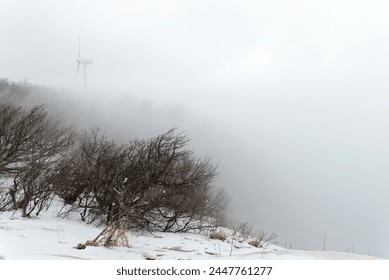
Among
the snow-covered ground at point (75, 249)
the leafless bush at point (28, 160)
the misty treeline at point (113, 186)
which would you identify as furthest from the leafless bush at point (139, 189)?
the snow-covered ground at point (75, 249)

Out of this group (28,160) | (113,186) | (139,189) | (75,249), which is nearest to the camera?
(75,249)

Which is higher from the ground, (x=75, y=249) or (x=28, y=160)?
(x=28, y=160)

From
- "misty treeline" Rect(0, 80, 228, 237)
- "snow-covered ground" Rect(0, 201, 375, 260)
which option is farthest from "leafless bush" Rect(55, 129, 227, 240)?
"snow-covered ground" Rect(0, 201, 375, 260)

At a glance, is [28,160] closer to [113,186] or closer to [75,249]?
[113,186]

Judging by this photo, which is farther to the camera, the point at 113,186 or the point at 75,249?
the point at 113,186

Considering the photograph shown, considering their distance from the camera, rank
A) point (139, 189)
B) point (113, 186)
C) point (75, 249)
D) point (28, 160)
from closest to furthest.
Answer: point (75, 249) < point (113, 186) < point (139, 189) < point (28, 160)

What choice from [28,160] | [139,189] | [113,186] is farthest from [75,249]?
[28,160]

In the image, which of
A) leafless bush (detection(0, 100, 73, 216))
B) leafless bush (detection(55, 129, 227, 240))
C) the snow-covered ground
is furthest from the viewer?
leafless bush (detection(55, 129, 227, 240))

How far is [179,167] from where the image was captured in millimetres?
18031

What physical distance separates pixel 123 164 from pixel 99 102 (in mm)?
47320

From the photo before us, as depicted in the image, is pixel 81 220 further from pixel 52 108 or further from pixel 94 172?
pixel 52 108

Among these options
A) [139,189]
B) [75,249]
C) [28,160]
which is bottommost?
[75,249]

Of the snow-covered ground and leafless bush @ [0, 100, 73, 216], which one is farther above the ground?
leafless bush @ [0, 100, 73, 216]

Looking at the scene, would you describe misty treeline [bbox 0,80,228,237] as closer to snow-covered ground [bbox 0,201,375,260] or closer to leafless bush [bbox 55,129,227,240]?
leafless bush [bbox 55,129,227,240]
